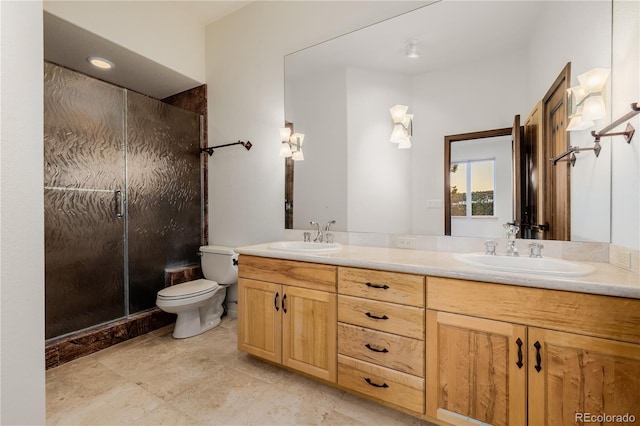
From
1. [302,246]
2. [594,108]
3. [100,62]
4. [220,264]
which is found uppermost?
[100,62]

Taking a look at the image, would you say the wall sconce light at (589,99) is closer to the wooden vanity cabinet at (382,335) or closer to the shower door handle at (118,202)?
the wooden vanity cabinet at (382,335)

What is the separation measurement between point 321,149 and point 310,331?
4.69 feet

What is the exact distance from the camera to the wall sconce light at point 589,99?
1.27 metres

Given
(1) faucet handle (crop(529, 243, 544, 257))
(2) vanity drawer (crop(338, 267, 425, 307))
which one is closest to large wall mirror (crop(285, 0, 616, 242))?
(1) faucet handle (crop(529, 243, 544, 257))

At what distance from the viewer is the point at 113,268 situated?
2369 millimetres

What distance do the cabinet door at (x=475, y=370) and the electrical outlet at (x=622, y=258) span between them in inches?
23.6

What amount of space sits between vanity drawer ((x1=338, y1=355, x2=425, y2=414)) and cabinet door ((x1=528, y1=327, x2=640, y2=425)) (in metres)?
0.46

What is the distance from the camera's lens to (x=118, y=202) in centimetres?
239

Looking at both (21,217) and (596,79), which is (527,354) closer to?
(596,79)

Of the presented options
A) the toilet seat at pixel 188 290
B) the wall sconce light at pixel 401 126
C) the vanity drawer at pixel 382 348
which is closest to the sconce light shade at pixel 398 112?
the wall sconce light at pixel 401 126

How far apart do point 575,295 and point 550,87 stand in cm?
119

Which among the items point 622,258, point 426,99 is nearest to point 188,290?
point 426,99

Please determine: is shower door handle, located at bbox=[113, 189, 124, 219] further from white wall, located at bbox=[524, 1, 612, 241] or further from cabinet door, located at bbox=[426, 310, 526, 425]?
white wall, located at bbox=[524, 1, 612, 241]

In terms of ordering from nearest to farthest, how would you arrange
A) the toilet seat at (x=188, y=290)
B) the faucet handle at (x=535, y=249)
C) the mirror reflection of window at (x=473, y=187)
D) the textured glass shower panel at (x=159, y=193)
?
the faucet handle at (x=535, y=249), the mirror reflection of window at (x=473, y=187), the toilet seat at (x=188, y=290), the textured glass shower panel at (x=159, y=193)
